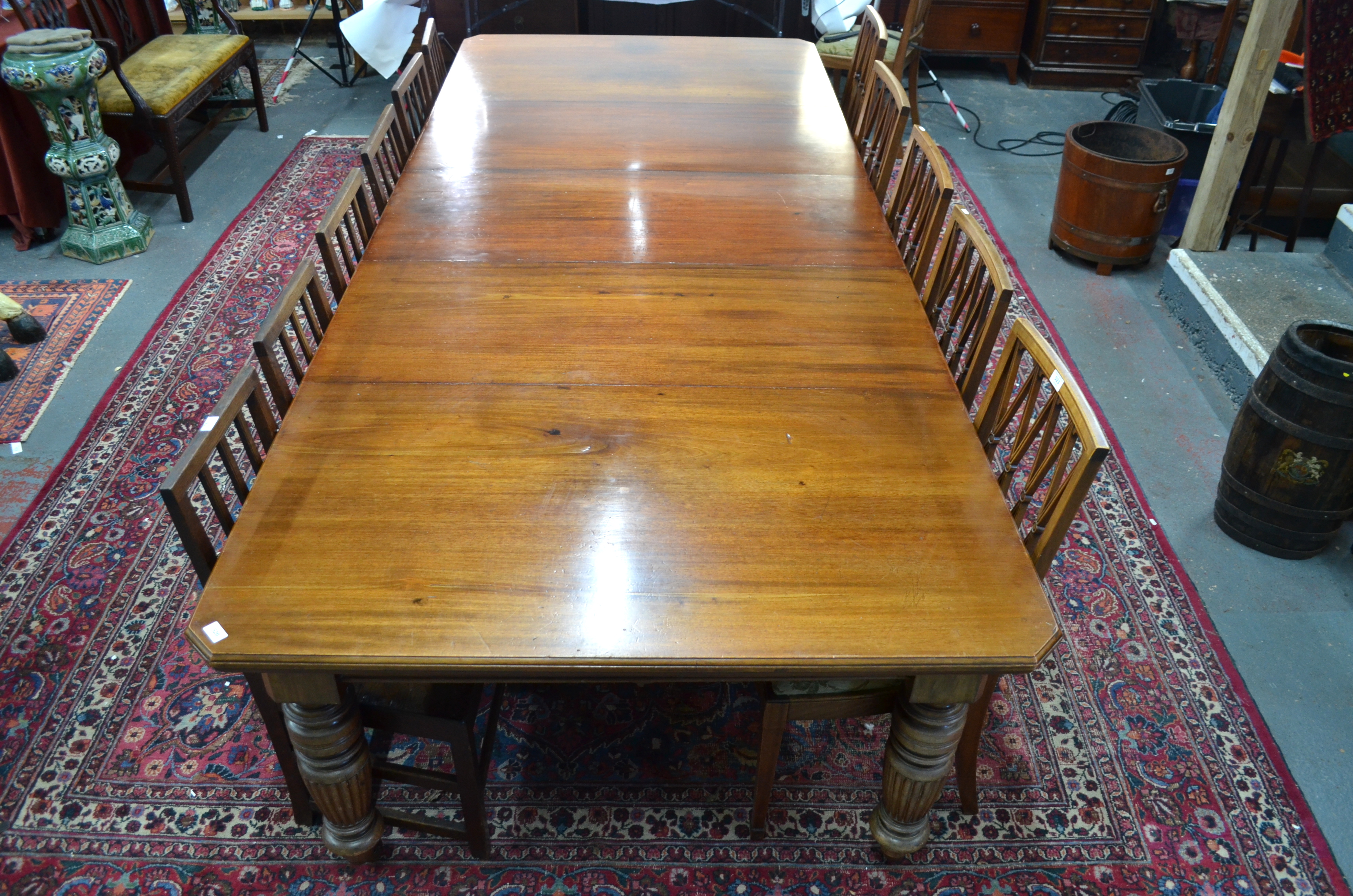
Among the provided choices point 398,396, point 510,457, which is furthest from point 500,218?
point 510,457

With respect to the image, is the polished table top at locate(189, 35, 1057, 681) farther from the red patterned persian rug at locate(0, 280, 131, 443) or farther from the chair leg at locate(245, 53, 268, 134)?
the chair leg at locate(245, 53, 268, 134)

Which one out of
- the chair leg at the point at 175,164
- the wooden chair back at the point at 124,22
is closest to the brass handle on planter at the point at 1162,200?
the chair leg at the point at 175,164

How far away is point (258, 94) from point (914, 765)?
4372 mm

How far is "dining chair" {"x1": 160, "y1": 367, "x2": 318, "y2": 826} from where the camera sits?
55.4 inches

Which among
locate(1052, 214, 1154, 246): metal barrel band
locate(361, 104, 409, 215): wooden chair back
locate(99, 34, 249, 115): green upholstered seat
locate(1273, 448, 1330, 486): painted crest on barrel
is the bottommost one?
locate(1052, 214, 1154, 246): metal barrel band

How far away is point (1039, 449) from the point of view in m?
1.67

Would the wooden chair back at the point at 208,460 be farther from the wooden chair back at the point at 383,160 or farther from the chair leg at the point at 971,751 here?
the chair leg at the point at 971,751

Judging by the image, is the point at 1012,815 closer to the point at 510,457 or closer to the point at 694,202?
the point at 510,457

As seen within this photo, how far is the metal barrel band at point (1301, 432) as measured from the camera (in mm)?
2195

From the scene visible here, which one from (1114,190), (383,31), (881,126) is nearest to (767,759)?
(881,126)

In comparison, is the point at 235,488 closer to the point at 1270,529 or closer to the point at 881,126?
the point at 881,126

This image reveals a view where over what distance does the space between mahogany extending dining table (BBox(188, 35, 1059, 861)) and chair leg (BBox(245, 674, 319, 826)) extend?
0.12 meters

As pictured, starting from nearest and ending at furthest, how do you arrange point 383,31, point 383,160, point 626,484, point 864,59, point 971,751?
point 626,484
point 971,751
point 383,160
point 864,59
point 383,31

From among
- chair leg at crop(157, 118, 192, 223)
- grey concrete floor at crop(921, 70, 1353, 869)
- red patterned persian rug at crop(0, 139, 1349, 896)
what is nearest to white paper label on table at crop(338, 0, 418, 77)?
chair leg at crop(157, 118, 192, 223)
